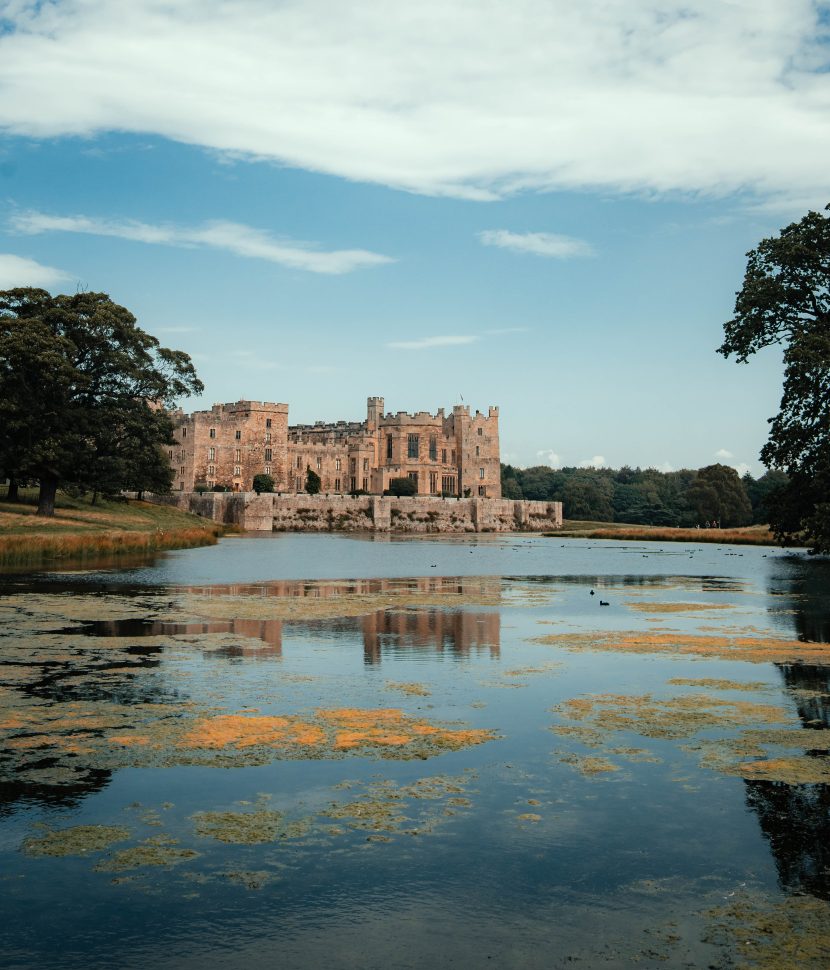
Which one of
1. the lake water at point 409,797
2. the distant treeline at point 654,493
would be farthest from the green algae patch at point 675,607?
the distant treeline at point 654,493

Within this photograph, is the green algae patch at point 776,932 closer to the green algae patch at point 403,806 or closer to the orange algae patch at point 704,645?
the green algae patch at point 403,806

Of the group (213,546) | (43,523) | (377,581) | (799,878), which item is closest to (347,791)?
(799,878)

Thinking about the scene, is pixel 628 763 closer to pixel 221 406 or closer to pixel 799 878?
pixel 799 878

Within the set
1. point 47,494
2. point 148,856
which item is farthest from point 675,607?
point 47,494

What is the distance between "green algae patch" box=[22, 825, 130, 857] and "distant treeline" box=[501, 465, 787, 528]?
80.8 metres

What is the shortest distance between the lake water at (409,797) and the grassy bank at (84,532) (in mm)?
18416

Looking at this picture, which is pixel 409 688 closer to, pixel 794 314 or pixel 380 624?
pixel 380 624

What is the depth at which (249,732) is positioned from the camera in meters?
12.1

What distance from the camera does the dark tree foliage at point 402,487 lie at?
11648cm

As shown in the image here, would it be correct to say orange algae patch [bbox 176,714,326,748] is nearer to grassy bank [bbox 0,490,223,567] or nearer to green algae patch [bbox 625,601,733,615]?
green algae patch [bbox 625,601,733,615]

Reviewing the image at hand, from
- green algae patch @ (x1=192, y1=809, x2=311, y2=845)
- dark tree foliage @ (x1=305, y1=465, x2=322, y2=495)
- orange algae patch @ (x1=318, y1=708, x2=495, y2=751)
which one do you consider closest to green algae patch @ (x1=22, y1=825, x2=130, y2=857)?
green algae patch @ (x1=192, y1=809, x2=311, y2=845)

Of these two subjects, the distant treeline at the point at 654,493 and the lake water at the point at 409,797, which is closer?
the lake water at the point at 409,797

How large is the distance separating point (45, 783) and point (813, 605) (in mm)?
23140

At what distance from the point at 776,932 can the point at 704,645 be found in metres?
13.2
